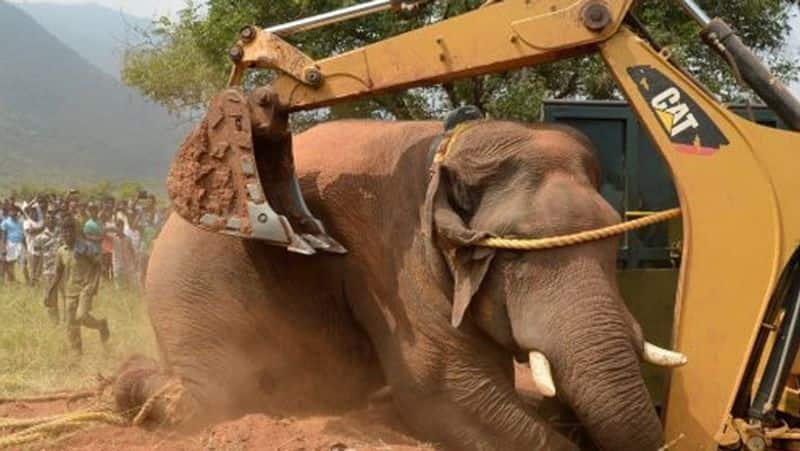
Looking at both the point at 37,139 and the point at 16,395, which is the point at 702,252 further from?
the point at 37,139

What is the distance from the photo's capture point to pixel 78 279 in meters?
13.7

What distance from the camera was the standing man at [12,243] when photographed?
22359 millimetres

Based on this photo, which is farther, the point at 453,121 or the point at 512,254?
the point at 453,121

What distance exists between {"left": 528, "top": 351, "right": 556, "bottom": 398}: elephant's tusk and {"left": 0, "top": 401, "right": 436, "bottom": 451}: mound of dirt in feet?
2.67

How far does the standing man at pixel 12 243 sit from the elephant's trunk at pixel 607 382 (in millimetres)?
18299

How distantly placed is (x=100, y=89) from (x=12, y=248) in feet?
490

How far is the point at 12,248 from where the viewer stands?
73.8ft

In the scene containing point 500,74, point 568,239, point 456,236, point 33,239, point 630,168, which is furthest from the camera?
point 33,239

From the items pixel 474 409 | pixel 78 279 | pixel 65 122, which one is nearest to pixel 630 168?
pixel 474 409

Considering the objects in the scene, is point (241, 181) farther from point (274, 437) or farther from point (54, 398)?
point (54, 398)

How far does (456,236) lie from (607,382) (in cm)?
104

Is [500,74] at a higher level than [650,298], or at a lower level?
higher

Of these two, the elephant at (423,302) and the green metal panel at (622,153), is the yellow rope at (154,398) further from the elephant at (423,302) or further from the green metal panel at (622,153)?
the green metal panel at (622,153)

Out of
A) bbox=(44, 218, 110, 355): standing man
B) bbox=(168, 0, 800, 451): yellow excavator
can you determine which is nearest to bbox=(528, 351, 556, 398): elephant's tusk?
bbox=(168, 0, 800, 451): yellow excavator
